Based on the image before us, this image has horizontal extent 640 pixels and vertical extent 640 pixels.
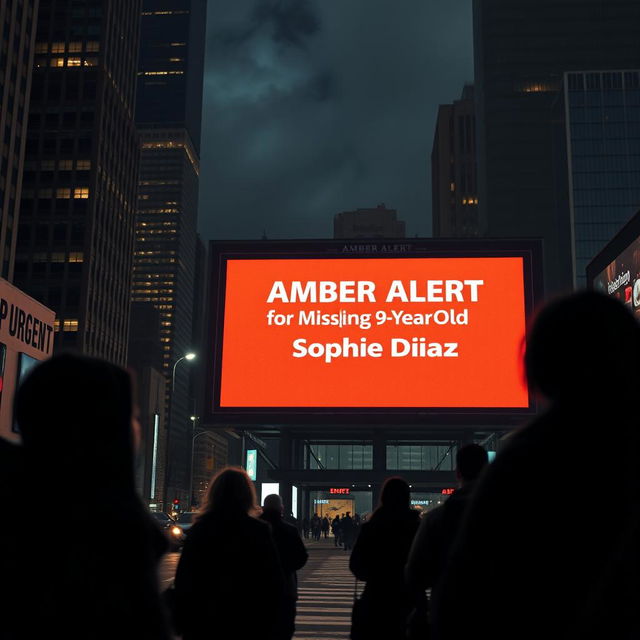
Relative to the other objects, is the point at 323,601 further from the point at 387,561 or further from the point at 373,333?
the point at 373,333

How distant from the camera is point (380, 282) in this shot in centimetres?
3691

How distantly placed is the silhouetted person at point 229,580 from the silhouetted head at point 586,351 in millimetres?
3099

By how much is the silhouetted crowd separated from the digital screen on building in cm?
4074

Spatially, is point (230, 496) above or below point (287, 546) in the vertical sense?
above

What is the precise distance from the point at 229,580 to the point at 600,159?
Result: 145m

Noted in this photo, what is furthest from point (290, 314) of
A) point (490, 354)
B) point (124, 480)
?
Result: point (124, 480)

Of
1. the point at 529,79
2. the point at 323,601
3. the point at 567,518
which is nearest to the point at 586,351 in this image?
the point at 567,518

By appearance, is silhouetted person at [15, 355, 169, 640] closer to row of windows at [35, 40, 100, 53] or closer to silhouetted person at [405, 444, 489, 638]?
silhouetted person at [405, 444, 489, 638]

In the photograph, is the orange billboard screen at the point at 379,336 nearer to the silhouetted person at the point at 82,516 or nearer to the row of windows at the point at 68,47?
the silhouetted person at the point at 82,516

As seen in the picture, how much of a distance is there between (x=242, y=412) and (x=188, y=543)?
32.8 meters

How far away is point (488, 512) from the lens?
6.52ft

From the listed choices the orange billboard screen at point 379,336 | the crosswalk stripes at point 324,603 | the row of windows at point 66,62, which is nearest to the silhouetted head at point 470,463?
the crosswalk stripes at point 324,603

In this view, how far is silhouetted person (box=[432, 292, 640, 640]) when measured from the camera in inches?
74.8

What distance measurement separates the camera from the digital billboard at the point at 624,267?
43.1 m
